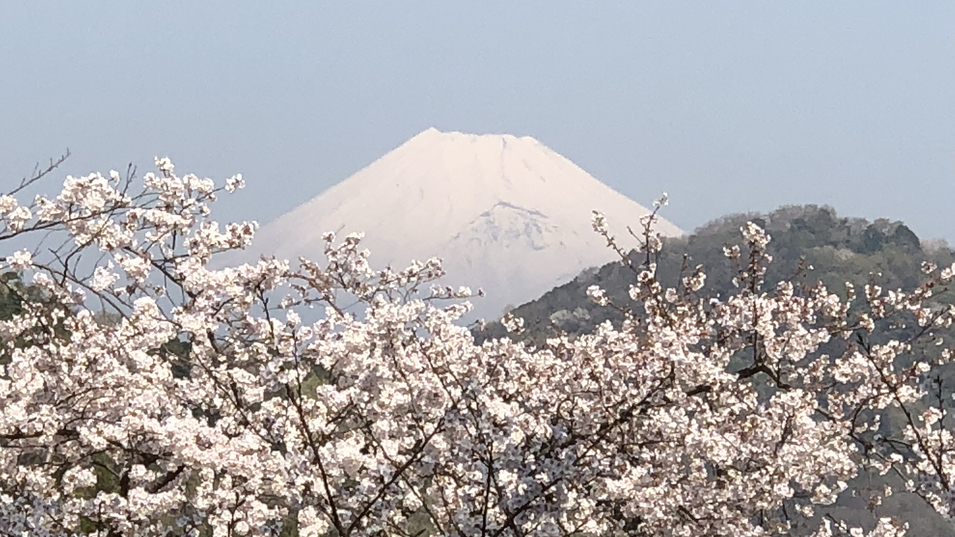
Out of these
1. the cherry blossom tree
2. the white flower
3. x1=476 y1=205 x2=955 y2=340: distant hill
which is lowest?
the cherry blossom tree

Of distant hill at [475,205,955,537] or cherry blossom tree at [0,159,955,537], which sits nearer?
cherry blossom tree at [0,159,955,537]

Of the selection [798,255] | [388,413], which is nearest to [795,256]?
[798,255]

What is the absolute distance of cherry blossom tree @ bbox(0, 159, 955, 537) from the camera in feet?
15.8

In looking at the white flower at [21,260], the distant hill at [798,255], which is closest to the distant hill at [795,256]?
the distant hill at [798,255]

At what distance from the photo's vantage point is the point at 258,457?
5.48 m

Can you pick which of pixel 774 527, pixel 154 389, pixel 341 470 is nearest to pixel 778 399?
pixel 774 527

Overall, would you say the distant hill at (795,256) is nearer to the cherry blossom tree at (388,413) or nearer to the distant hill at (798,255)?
the distant hill at (798,255)

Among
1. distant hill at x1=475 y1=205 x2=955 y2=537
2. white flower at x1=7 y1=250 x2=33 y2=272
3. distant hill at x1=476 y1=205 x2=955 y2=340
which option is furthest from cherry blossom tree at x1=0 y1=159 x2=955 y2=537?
distant hill at x1=476 y1=205 x2=955 y2=340

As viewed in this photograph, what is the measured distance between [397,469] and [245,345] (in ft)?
7.76

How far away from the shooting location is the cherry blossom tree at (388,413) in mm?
4812

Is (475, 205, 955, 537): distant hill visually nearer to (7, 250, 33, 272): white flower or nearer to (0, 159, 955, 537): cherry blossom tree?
(0, 159, 955, 537): cherry blossom tree

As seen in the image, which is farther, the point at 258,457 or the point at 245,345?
the point at 245,345

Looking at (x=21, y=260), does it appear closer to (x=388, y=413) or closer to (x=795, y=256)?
(x=388, y=413)

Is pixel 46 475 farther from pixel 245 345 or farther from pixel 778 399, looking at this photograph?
pixel 778 399
